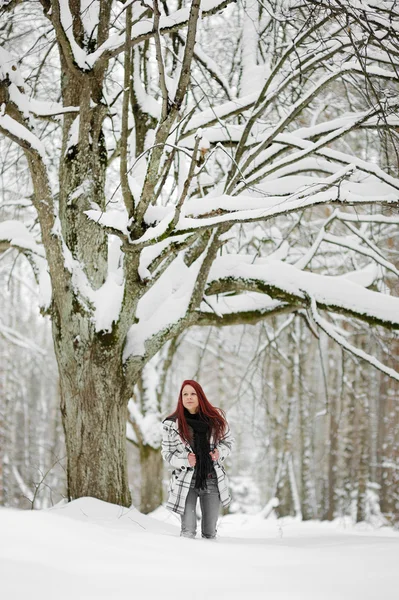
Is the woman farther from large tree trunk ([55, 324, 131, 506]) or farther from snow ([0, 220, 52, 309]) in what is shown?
snow ([0, 220, 52, 309])

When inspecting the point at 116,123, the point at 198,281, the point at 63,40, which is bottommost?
the point at 198,281

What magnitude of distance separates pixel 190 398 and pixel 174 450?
40cm

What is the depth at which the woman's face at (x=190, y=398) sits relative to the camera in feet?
13.5

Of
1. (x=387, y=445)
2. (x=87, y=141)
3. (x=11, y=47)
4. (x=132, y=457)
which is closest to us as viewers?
(x=87, y=141)

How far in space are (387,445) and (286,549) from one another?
9.03 metres

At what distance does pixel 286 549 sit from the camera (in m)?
3.19

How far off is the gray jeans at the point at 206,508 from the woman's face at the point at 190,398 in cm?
55

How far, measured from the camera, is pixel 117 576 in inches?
87.4

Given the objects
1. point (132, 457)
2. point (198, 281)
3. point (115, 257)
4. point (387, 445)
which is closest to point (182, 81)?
point (198, 281)

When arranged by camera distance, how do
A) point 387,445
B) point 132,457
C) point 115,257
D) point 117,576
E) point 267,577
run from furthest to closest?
point 132,457 < point 387,445 < point 115,257 < point 267,577 < point 117,576

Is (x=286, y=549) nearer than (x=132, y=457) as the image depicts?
Yes

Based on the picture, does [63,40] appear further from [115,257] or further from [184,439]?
→ [184,439]

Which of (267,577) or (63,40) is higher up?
(63,40)

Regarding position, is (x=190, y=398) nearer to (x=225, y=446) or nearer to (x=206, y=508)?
(x=225, y=446)
